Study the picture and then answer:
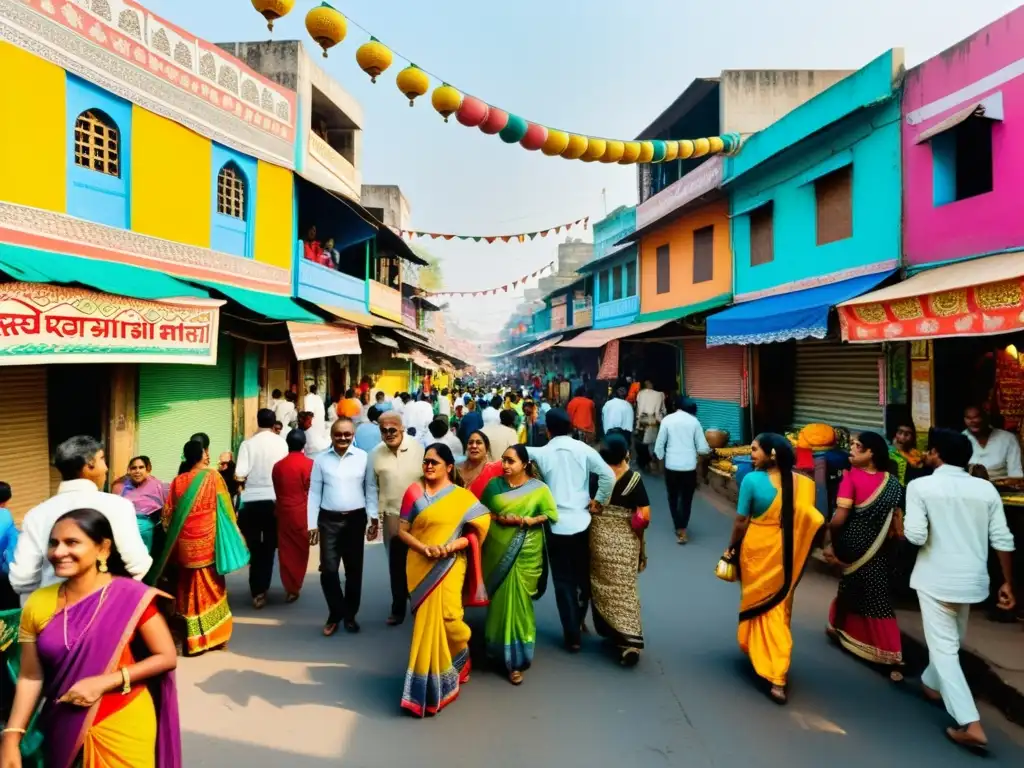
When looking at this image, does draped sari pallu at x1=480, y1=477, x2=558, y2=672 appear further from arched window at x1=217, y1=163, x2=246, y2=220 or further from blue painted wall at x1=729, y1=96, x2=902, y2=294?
arched window at x1=217, y1=163, x2=246, y2=220

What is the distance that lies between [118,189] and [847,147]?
10.2 m

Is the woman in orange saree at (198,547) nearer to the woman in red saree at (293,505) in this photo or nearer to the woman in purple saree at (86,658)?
the woman in red saree at (293,505)

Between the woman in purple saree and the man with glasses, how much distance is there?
2.72 metres

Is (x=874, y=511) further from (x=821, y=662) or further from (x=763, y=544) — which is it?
(x=821, y=662)

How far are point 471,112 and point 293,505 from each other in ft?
14.4

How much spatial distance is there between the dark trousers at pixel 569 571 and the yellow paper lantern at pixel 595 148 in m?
5.47

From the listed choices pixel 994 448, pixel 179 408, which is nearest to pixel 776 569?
pixel 994 448

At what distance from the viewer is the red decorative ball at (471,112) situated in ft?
20.7

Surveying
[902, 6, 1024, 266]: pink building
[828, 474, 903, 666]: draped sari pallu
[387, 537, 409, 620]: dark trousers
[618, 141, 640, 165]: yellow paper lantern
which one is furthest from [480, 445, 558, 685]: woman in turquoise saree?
[902, 6, 1024, 266]: pink building

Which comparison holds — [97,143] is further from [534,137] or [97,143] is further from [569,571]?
[569,571]

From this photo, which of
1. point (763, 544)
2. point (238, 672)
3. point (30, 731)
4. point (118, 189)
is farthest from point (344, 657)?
point (118, 189)

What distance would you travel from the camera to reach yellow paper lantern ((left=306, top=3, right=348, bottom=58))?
5156 mm

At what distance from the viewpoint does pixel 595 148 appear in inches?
309

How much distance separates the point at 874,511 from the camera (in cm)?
383
